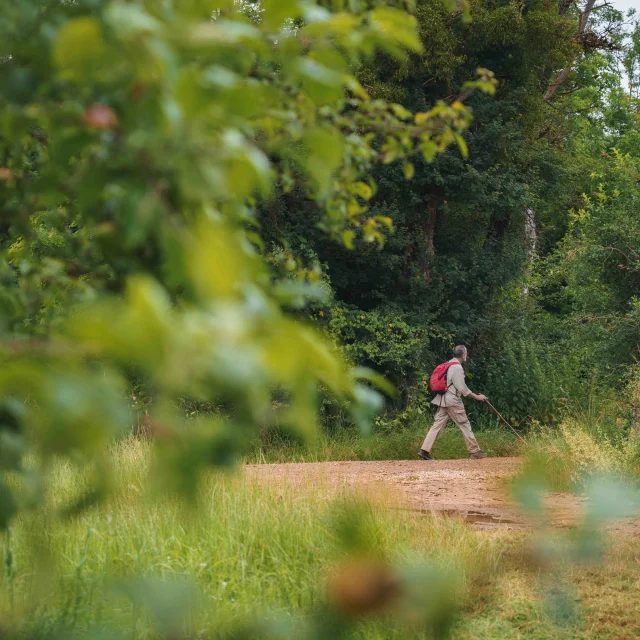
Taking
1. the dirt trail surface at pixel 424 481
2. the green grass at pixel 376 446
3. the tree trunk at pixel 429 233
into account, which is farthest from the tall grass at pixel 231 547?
the tree trunk at pixel 429 233

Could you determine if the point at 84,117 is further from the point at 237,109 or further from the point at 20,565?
the point at 20,565

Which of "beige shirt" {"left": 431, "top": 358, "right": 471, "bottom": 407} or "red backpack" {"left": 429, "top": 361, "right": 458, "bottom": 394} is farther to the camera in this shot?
"red backpack" {"left": 429, "top": 361, "right": 458, "bottom": 394}

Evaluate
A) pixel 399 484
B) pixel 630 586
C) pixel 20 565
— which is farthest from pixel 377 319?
pixel 20 565

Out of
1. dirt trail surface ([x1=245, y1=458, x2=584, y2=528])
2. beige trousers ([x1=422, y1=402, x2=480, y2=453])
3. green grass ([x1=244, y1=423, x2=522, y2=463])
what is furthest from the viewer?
green grass ([x1=244, y1=423, x2=522, y2=463])

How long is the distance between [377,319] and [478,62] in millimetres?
4947

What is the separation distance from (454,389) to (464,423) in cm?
55

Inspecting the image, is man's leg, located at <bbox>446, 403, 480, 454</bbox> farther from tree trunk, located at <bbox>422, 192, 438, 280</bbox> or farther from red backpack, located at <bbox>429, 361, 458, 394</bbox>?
tree trunk, located at <bbox>422, 192, 438, 280</bbox>

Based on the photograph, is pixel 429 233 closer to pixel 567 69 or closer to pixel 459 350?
pixel 459 350

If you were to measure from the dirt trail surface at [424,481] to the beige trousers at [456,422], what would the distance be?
30 cm

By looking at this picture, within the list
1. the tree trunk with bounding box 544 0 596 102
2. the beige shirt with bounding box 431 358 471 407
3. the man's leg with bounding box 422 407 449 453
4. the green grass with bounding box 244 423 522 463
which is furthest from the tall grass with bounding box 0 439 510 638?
the tree trunk with bounding box 544 0 596 102

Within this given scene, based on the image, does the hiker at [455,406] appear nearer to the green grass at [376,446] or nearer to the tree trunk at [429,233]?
the green grass at [376,446]

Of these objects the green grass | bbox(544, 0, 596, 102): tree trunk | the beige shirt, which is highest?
bbox(544, 0, 596, 102): tree trunk

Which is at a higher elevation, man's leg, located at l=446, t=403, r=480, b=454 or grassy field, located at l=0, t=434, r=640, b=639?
grassy field, located at l=0, t=434, r=640, b=639

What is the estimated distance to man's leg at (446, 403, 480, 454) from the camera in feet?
40.0
